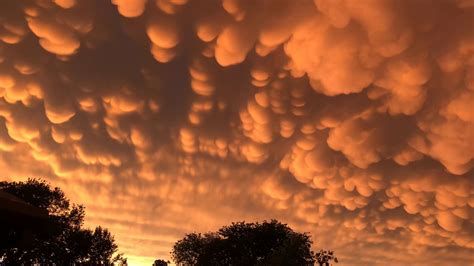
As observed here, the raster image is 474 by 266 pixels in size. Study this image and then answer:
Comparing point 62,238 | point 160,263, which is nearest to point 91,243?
point 62,238

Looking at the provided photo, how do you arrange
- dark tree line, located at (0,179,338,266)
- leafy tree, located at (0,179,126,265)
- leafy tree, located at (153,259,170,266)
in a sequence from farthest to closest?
leafy tree, located at (153,259,170,266), leafy tree, located at (0,179,126,265), dark tree line, located at (0,179,338,266)

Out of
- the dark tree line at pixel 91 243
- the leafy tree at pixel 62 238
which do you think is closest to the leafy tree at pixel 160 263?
the dark tree line at pixel 91 243

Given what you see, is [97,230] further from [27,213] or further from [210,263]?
[27,213]

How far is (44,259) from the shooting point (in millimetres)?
48938

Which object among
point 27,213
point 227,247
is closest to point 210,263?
point 227,247

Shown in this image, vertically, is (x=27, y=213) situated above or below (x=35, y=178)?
below

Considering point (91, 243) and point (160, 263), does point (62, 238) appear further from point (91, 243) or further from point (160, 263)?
point (160, 263)

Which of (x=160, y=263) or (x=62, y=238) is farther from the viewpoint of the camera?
(x=160, y=263)

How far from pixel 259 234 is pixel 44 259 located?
131ft

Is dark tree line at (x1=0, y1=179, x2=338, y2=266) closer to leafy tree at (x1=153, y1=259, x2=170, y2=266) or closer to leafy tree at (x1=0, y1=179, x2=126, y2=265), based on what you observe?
leafy tree at (x1=0, y1=179, x2=126, y2=265)

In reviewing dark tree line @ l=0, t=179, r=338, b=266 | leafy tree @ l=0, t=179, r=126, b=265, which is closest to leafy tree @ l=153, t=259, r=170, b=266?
dark tree line @ l=0, t=179, r=338, b=266

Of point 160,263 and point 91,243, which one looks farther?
point 160,263

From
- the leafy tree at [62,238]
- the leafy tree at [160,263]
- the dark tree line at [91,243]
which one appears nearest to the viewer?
the dark tree line at [91,243]

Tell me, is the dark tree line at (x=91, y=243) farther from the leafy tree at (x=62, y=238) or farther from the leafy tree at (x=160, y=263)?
the leafy tree at (x=160, y=263)
